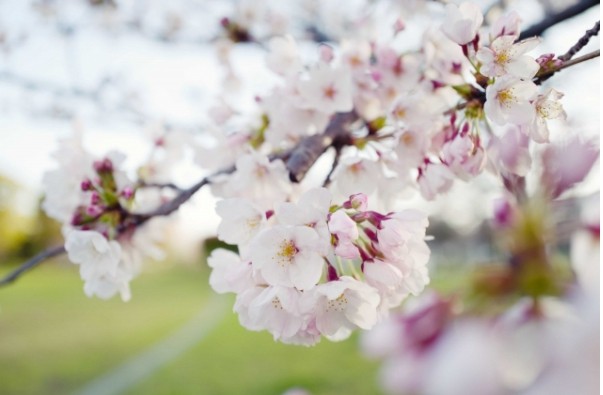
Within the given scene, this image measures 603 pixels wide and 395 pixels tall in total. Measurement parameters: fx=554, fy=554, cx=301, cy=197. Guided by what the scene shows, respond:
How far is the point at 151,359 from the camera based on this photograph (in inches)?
240

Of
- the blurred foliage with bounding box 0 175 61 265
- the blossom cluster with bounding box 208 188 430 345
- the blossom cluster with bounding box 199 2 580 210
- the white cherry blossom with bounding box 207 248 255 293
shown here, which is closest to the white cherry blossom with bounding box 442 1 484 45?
the blossom cluster with bounding box 199 2 580 210

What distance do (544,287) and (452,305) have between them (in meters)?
0.08

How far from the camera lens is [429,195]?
60cm

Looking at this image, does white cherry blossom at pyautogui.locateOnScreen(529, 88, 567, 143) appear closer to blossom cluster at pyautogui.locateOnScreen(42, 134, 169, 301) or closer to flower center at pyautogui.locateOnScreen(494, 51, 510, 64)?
flower center at pyautogui.locateOnScreen(494, 51, 510, 64)

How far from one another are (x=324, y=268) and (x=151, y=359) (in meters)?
6.10

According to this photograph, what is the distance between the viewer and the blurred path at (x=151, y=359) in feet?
15.3

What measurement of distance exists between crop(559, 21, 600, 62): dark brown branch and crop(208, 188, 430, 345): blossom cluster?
182 millimetres

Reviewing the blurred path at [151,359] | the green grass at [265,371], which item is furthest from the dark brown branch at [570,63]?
the blurred path at [151,359]

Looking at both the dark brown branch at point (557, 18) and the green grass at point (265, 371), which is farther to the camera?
the green grass at point (265, 371)

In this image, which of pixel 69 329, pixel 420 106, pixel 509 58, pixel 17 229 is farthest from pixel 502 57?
pixel 17 229

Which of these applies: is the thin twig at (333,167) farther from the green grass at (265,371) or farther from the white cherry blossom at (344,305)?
the green grass at (265,371)

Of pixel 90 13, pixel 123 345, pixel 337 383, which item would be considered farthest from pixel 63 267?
pixel 90 13

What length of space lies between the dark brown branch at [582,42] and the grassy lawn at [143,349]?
3.14m

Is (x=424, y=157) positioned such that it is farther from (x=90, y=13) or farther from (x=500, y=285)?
(x=90, y=13)
